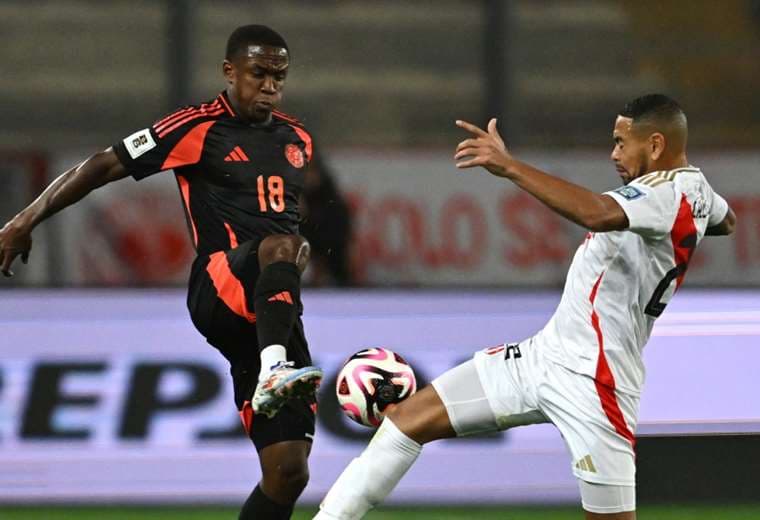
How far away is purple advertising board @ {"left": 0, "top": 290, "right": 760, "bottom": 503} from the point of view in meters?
7.09

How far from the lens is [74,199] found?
15.9 feet

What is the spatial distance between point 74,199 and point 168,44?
7.44 metres

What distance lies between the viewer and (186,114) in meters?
4.96

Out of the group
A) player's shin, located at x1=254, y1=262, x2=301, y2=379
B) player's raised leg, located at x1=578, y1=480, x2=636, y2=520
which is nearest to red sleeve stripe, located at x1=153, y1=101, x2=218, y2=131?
player's shin, located at x1=254, y1=262, x2=301, y2=379

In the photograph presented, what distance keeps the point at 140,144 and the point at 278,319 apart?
0.79m

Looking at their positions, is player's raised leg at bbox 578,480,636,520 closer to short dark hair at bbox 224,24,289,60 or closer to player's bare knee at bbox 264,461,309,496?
player's bare knee at bbox 264,461,309,496

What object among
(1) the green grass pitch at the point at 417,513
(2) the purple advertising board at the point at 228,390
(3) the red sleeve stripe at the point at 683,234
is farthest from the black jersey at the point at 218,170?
(2) the purple advertising board at the point at 228,390

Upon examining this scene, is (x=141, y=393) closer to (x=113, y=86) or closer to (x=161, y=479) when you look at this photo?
(x=161, y=479)

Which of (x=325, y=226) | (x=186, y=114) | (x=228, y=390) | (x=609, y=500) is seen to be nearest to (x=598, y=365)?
(x=609, y=500)

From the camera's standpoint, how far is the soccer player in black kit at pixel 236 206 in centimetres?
482

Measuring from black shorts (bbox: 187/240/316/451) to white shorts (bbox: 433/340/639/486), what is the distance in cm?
54

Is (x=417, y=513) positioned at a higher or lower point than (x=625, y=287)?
lower

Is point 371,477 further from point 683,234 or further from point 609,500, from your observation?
point 683,234

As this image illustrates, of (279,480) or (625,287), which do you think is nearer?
(625,287)
